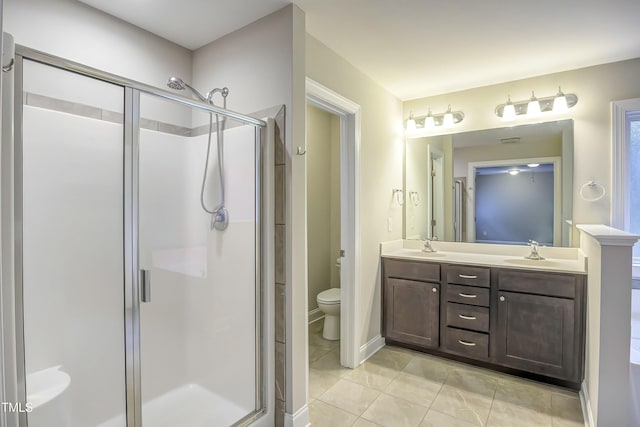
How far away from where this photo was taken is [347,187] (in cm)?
270

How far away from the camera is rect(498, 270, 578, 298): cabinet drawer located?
92.1 inches

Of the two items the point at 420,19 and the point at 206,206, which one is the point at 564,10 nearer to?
the point at 420,19

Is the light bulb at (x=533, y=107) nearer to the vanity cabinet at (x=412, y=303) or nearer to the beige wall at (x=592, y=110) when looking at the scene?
the beige wall at (x=592, y=110)

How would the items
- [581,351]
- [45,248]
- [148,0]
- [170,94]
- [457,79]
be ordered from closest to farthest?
[170,94], [45,248], [148,0], [581,351], [457,79]

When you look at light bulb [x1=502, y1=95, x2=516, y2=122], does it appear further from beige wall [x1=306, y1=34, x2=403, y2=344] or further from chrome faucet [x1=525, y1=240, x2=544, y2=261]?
chrome faucet [x1=525, y1=240, x2=544, y2=261]

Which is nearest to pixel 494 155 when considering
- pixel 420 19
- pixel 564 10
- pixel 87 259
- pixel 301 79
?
pixel 564 10

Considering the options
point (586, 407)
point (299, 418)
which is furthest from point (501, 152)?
point (299, 418)

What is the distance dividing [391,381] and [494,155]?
2182mm

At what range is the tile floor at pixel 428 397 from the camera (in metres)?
2.04

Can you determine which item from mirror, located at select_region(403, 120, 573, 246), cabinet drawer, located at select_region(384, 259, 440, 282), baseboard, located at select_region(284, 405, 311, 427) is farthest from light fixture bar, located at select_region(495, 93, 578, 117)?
baseboard, located at select_region(284, 405, 311, 427)

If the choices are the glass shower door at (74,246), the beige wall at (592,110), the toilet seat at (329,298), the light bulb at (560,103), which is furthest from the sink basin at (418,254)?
the glass shower door at (74,246)

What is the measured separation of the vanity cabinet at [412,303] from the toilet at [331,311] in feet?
1.52

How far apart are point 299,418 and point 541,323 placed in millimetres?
1838

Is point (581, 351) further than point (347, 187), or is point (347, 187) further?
point (347, 187)
